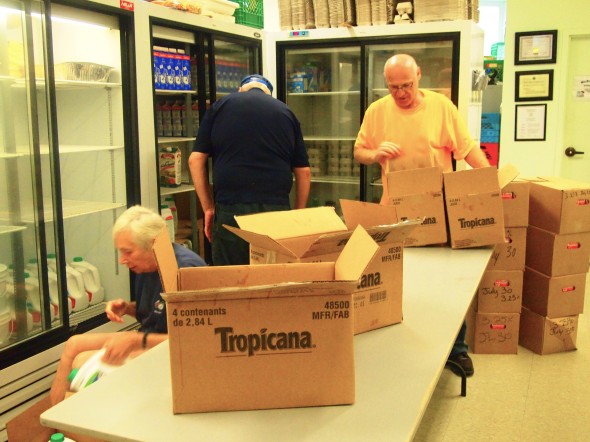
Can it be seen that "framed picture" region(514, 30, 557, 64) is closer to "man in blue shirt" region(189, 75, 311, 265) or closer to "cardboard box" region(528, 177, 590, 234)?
"cardboard box" region(528, 177, 590, 234)

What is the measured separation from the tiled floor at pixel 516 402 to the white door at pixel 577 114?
121 inches

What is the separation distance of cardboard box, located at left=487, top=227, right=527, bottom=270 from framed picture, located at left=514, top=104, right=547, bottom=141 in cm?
311

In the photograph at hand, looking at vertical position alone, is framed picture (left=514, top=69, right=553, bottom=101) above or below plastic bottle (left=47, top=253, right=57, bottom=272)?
above

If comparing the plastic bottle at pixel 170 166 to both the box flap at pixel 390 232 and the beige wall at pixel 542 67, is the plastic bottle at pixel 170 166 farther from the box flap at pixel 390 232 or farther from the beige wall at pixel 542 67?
the beige wall at pixel 542 67

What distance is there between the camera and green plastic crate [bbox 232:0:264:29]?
15.4ft

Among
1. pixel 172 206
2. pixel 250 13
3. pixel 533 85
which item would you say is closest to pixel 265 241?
pixel 172 206

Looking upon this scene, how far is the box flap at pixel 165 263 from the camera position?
1.35 m

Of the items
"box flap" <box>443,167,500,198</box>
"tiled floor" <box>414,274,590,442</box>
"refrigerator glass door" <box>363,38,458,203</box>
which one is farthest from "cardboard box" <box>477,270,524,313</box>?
"refrigerator glass door" <box>363,38,458,203</box>

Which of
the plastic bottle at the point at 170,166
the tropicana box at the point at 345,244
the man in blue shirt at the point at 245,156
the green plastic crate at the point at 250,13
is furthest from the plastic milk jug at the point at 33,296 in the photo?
the green plastic crate at the point at 250,13

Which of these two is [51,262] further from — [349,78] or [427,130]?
[349,78]

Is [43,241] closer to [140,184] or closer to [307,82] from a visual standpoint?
[140,184]

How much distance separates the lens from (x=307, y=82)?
5.38m

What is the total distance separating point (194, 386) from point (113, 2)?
2.68 m

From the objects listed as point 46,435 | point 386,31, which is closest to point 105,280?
point 46,435
